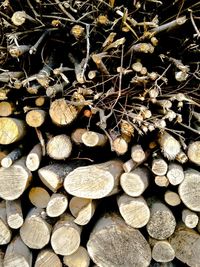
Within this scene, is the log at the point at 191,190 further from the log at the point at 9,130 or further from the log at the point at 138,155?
the log at the point at 9,130

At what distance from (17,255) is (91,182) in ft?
1.45

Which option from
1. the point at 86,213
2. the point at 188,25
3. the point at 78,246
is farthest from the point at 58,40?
the point at 78,246

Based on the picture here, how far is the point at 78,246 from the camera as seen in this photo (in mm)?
1418

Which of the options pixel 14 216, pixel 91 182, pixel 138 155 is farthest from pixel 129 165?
pixel 14 216

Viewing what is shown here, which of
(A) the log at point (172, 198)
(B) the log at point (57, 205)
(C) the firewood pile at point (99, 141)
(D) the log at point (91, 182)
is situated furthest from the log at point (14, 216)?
(A) the log at point (172, 198)

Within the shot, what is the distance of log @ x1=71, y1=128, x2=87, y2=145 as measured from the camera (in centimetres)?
140

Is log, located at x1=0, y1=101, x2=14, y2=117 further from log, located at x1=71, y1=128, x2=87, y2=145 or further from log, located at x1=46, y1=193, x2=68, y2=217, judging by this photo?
log, located at x1=46, y1=193, x2=68, y2=217

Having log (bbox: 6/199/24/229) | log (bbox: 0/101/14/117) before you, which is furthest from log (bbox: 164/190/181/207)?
log (bbox: 0/101/14/117)

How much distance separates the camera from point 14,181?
1.38m

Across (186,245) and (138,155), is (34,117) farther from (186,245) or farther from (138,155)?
(186,245)

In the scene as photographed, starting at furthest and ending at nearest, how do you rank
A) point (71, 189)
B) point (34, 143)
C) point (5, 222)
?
point (34, 143), point (5, 222), point (71, 189)

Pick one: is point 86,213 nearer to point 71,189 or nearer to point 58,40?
point 71,189

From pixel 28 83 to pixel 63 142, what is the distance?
0.26 meters

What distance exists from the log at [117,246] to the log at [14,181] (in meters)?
0.34
